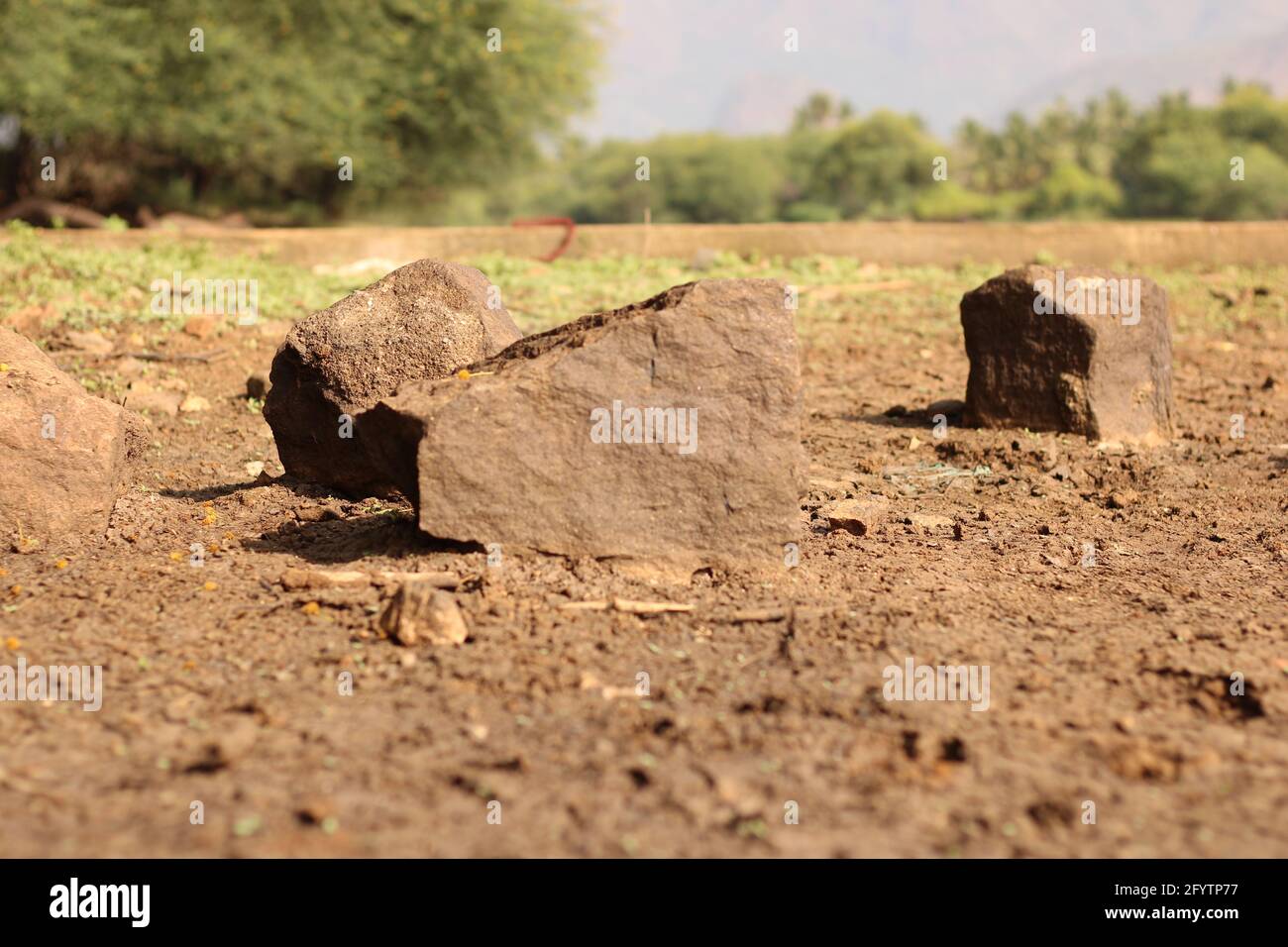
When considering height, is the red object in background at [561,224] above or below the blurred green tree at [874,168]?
below

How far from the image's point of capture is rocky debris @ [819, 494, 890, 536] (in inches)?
200

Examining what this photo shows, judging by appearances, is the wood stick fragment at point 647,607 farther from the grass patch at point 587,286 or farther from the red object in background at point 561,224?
the red object in background at point 561,224

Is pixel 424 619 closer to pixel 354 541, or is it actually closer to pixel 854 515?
pixel 354 541

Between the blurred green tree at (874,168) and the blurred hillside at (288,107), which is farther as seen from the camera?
the blurred green tree at (874,168)

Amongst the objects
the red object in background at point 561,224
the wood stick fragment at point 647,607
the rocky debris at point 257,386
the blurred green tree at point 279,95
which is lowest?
the wood stick fragment at point 647,607

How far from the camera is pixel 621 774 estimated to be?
2.97 metres

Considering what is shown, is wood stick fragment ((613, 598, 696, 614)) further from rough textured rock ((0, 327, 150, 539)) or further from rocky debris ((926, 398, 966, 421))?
rocky debris ((926, 398, 966, 421))

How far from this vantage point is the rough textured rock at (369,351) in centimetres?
515

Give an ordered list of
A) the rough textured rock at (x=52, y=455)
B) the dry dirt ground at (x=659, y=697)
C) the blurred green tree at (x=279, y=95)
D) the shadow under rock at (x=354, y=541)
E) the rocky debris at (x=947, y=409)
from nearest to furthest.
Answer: the dry dirt ground at (x=659, y=697)
the shadow under rock at (x=354, y=541)
the rough textured rock at (x=52, y=455)
the rocky debris at (x=947, y=409)
the blurred green tree at (x=279, y=95)

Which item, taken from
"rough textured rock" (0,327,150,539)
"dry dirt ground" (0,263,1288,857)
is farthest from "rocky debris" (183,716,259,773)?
"rough textured rock" (0,327,150,539)

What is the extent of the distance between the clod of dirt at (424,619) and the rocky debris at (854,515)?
187cm

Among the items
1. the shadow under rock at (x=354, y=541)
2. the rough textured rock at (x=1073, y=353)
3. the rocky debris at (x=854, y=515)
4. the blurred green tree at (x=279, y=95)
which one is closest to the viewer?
the shadow under rock at (x=354, y=541)

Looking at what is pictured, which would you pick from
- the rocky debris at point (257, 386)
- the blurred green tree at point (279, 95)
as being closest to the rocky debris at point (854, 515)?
the rocky debris at point (257, 386)
